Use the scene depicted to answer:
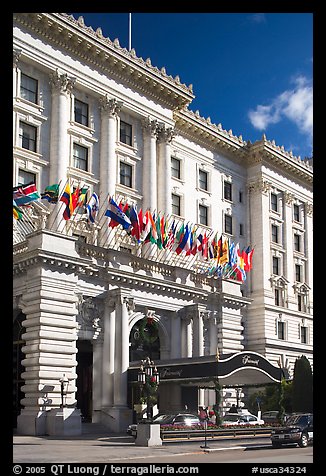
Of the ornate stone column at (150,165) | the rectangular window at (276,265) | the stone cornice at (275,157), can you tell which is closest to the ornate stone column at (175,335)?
the ornate stone column at (150,165)

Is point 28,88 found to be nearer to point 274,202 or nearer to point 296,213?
point 274,202

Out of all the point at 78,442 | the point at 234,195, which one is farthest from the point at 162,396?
the point at 234,195

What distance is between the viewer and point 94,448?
30.0m

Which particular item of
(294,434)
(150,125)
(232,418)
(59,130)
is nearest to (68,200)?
(59,130)

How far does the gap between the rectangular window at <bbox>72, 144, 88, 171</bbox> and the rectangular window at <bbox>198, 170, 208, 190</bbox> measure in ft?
46.5

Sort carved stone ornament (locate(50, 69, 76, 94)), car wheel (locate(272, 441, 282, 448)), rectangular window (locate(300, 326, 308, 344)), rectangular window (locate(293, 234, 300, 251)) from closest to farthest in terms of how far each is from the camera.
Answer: car wheel (locate(272, 441, 282, 448)) < carved stone ornament (locate(50, 69, 76, 94)) < rectangular window (locate(300, 326, 308, 344)) < rectangular window (locate(293, 234, 300, 251))

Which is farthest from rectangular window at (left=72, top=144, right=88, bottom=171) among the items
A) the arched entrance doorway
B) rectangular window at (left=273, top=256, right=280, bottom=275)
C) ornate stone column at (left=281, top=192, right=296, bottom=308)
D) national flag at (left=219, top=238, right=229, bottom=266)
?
ornate stone column at (left=281, top=192, right=296, bottom=308)

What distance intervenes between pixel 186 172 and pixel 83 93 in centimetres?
1290

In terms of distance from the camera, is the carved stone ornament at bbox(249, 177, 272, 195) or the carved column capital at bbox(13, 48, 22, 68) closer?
the carved column capital at bbox(13, 48, 22, 68)

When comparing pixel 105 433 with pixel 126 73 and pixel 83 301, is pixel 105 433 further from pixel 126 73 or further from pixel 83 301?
pixel 126 73

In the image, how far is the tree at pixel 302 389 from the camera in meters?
49.4

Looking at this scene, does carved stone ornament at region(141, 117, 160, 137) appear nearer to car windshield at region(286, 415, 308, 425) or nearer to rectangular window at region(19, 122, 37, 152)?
rectangular window at region(19, 122, 37, 152)

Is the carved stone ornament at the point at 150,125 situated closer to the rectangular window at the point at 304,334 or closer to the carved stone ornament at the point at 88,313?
the carved stone ornament at the point at 88,313

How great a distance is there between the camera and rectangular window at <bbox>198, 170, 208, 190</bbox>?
62.2 metres
